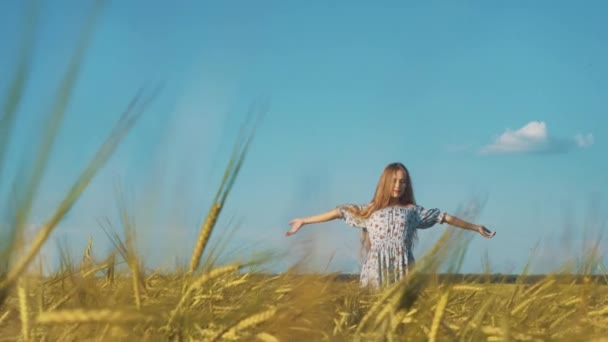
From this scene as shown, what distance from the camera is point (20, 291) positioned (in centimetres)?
107

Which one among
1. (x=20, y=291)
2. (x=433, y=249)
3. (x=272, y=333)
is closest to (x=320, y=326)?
(x=272, y=333)

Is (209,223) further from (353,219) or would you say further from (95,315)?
(353,219)

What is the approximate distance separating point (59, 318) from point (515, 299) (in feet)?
4.03

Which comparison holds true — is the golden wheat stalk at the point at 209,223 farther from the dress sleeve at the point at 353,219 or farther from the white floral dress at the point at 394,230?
the dress sleeve at the point at 353,219

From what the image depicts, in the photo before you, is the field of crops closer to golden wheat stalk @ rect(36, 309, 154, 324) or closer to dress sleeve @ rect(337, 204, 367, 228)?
golden wheat stalk @ rect(36, 309, 154, 324)

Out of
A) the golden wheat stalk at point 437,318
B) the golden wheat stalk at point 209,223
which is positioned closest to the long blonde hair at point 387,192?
the golden wheat stalk at point 437,318

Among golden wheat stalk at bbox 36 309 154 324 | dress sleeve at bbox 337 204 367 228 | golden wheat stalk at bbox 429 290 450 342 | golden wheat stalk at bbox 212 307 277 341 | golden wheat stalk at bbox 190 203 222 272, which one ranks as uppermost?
dress sleeve at bbox 337 204 367 228

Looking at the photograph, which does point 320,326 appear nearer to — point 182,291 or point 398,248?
point 182,291

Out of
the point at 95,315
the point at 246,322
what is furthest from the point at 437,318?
the point at 95,315

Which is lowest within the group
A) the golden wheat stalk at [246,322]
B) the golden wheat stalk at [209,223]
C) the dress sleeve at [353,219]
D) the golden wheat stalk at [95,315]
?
the golden wheat stalk at [246,322]

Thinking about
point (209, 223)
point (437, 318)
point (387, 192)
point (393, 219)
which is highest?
point (387, 192)

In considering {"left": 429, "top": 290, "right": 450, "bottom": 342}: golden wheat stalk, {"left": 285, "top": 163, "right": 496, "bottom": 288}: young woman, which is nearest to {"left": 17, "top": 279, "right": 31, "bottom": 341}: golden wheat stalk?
{"left": 429, "top": 290, "right": 450, "bottom": 342}: golden wheat stalk

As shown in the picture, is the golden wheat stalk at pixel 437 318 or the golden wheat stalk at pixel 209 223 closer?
the golden wheat stalk at pixel 209 223

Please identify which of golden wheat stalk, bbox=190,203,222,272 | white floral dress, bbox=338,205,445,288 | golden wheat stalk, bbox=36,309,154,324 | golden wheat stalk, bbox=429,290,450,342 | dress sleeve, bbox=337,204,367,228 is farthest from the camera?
dress sleeve, bbox=337,204,367,228
